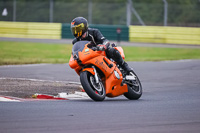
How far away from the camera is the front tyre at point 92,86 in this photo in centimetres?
770

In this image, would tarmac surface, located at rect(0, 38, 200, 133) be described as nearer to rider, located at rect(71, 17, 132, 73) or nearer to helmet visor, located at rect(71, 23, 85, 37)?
rider, located at rect(71, 17, 132, 73)

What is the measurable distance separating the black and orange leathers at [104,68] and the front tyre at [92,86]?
0.12 meters

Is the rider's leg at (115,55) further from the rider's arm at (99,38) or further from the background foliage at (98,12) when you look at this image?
the background foliage at (98,12)

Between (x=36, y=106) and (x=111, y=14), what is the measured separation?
26638 mm

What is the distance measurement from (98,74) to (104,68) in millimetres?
186

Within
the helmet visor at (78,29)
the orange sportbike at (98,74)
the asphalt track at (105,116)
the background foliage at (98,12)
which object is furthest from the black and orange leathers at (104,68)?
the background foliage at (98,12)

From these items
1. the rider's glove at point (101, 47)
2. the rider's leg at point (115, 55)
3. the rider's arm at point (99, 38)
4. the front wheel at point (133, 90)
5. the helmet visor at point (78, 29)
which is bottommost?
the front wheel at point (133, 90)

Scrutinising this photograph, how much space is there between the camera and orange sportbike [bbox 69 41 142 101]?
7.85 meters

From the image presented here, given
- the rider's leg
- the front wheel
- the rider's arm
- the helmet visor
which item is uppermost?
the helmet visor

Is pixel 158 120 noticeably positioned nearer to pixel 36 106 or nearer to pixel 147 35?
pixel 36 106

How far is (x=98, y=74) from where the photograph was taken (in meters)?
8.30

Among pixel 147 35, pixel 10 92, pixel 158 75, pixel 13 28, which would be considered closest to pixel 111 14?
pixel 147 35

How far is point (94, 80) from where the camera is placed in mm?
7945

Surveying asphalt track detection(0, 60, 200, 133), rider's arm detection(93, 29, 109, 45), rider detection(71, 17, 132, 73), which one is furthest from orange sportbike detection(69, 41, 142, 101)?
asphalt track detection(0, 60, 200, 133)
